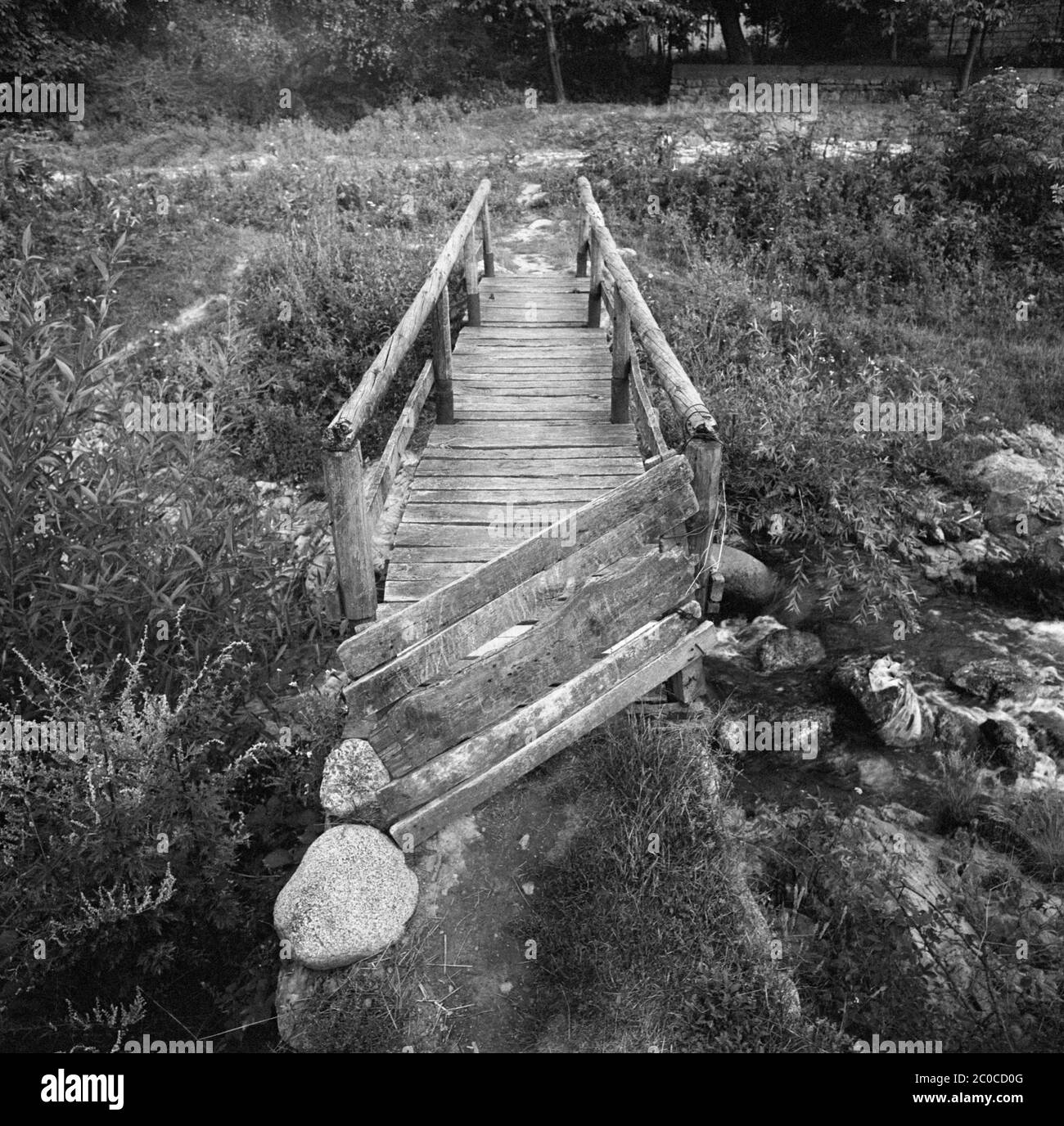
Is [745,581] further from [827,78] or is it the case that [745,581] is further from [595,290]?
[827,78]

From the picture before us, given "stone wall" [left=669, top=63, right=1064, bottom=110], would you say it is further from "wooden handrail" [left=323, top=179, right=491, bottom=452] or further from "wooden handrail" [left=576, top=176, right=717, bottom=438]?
"wooden handrail" [left=323, top=179, right=491, bottom=452]

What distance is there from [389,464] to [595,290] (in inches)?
190

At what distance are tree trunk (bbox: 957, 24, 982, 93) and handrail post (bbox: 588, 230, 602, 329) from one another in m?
17.1

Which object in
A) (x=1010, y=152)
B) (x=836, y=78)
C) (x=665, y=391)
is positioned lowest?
(x=665, y=391)

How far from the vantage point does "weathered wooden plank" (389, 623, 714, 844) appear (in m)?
3.94

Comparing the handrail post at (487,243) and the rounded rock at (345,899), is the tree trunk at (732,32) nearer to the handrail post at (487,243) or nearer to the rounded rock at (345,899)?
the handrail post at (487,243)

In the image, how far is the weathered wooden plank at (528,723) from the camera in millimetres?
3895

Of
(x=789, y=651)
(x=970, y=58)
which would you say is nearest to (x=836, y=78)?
(x=970, y=58)


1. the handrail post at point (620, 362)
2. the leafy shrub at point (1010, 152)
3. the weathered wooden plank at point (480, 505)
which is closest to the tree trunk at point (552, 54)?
the leafy shrub at point (1010, 152)

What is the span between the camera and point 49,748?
4059 mm

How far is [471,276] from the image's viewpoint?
8703 mm
